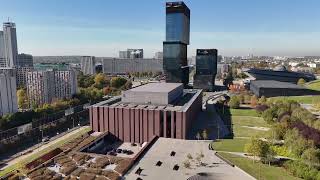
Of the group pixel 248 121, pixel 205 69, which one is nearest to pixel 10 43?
pixel 205 69

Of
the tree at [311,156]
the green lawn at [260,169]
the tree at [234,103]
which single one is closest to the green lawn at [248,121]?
the tree at [234,103]

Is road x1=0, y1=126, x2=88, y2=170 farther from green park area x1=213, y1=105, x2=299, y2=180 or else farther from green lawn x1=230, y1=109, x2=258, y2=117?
green lawn x1=230, y1=109, x2=258, y2=117

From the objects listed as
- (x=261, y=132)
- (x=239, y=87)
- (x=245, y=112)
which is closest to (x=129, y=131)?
(x=261, y=132)

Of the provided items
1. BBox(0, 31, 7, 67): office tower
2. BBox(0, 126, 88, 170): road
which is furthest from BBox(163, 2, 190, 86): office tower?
BBox(0, 31, 7, 67): office tower

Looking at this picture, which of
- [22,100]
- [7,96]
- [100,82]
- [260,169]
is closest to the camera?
[260,169]

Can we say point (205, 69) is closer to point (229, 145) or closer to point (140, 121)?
point (140, 121)

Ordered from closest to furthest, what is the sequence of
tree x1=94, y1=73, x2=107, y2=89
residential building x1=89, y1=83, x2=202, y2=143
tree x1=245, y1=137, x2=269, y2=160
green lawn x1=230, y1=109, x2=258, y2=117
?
tree x1=245, y1=137, x2=269, y2=160 < residential building x1=89, y1=83, x2=202, y2=143 < green lawn x1=230, y1=109, x2=258, y2=117 < tree x1=94, y1=73, x2=107, y2=89

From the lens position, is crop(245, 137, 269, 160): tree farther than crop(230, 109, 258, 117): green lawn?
No
